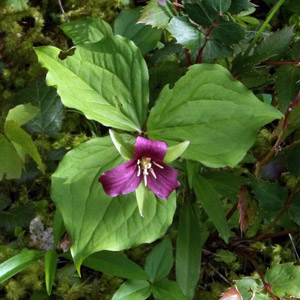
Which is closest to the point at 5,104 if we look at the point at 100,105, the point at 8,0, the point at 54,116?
the point at 54,116

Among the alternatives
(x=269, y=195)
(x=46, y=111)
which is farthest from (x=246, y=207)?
(x=46, y=111)

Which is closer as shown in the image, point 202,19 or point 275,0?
point 202,19

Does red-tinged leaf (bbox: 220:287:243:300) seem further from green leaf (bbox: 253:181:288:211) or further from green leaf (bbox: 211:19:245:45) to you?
green leaf (bbox: 211:19:245:45)

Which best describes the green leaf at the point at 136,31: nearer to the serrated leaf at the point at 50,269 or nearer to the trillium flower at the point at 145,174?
Result: the trillium flower at the point at 145,174

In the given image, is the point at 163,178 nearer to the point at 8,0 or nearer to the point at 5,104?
the point at 5,104

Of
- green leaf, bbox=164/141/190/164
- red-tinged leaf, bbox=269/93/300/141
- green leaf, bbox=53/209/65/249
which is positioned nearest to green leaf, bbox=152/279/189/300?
green leaf, bbox=53/209/65/249

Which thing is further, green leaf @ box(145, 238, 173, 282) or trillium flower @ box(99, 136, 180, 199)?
green leaf @ box(145, 238, 173, 282)
